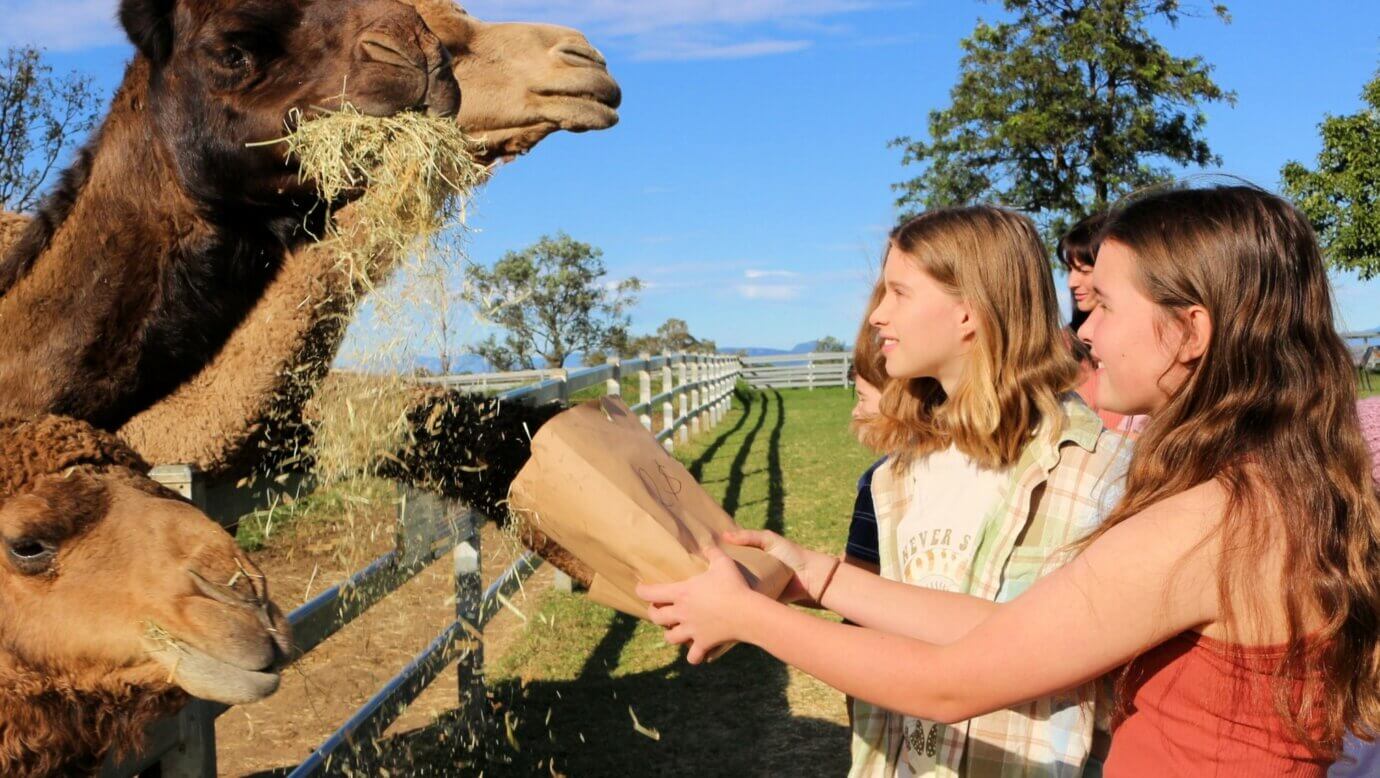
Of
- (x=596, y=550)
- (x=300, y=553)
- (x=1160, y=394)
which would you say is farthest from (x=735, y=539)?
(x=300, y=553)

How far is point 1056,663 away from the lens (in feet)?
4.85

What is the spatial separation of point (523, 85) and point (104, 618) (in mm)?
1830

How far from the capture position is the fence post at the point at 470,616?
15.7 feet

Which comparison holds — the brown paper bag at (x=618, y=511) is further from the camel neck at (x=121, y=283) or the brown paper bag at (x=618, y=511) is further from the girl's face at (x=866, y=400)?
the camel neck at (x=121, y=283)

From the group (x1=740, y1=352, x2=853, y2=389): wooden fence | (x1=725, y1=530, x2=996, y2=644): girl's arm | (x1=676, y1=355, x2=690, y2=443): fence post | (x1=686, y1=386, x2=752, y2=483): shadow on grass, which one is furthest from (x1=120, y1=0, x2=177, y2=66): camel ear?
(x1=740, y1=352, x2=853, y2=389): wooden fence

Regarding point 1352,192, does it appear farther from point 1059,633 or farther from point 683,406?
point 1059,633

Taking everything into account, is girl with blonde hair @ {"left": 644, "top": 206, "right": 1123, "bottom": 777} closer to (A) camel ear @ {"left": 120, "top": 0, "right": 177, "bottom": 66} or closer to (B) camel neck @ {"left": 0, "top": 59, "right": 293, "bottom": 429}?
(B) camel neck @ {"left": 0, "top": 59, "right": 293, "bottom": 429}

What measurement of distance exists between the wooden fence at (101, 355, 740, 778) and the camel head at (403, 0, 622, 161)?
1.02 meters

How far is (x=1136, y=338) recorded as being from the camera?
1701 millimetres

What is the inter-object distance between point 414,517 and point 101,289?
1675 mm

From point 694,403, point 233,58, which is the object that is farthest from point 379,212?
point 694,403

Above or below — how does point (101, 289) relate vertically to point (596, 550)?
above

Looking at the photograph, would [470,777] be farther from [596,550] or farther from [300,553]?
[596,550]

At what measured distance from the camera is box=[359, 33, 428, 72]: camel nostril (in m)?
2.71
